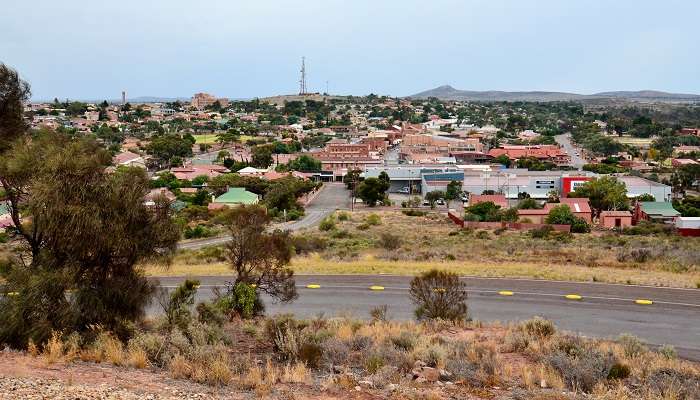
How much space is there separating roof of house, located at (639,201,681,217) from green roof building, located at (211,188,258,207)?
30.5 m

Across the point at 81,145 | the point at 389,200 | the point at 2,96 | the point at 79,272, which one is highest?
the point at 2,96

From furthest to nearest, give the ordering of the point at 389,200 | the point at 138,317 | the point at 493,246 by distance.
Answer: the point at 389,200, the point at 493,246, the point at 138,317

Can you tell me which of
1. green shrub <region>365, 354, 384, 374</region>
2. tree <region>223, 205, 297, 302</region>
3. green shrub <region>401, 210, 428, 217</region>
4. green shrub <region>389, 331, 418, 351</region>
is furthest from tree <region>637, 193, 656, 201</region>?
green shrub <region>365, 354, 384, 374</region>

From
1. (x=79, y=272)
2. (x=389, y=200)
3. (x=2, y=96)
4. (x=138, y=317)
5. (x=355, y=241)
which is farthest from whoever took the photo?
(x=389, y=200)

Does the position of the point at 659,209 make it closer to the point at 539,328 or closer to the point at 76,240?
the point at 539,328

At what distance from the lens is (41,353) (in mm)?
8695

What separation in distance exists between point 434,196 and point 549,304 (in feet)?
133

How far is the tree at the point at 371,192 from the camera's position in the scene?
5419 centimetres

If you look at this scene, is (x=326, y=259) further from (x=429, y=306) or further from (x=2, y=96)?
(x=2, y=96)

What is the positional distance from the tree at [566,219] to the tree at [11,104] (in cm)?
3371

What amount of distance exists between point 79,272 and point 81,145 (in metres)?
2.05

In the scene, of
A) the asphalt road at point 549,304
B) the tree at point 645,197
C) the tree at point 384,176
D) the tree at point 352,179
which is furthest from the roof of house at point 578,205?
the asphalt road at point 549,304

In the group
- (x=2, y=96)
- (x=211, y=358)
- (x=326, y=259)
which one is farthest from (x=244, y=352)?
(x=326, y=259)

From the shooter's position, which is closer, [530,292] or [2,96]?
[2,96]
